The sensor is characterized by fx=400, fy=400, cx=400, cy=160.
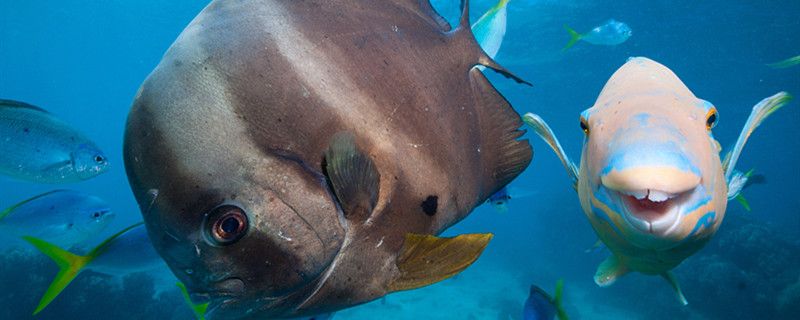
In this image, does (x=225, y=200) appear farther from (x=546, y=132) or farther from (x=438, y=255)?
(x=546, y=132)

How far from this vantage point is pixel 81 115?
11288 cm

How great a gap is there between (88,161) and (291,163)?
124 inches

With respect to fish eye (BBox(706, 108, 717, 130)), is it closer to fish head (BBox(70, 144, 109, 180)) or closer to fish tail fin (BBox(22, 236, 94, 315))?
fish tail fin (BBox(22, 236, 94, 315))

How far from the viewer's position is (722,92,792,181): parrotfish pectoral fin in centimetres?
139

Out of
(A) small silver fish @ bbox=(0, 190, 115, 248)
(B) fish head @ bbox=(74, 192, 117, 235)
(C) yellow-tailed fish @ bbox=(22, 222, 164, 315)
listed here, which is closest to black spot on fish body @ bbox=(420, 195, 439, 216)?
(C) yellow-tailed fish @ bbox=(22, 222, 164, 315)

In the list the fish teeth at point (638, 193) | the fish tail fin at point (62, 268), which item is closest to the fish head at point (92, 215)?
the fish tail fin at point (62, 268)

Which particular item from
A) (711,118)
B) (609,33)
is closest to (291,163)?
(711,118)

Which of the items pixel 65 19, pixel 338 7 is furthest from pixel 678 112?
pixel 65 19

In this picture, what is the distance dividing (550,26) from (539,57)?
445 cm

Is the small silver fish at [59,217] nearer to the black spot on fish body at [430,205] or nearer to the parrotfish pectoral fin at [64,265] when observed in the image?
the parrotfish pectoral fin at [64,265]

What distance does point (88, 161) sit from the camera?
10.5ft

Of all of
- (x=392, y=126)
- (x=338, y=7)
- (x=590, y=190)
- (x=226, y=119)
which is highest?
(x=338, y=7)

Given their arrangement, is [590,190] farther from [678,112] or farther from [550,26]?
[550,26]

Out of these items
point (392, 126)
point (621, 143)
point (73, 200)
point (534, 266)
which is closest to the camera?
point (621, 143)
